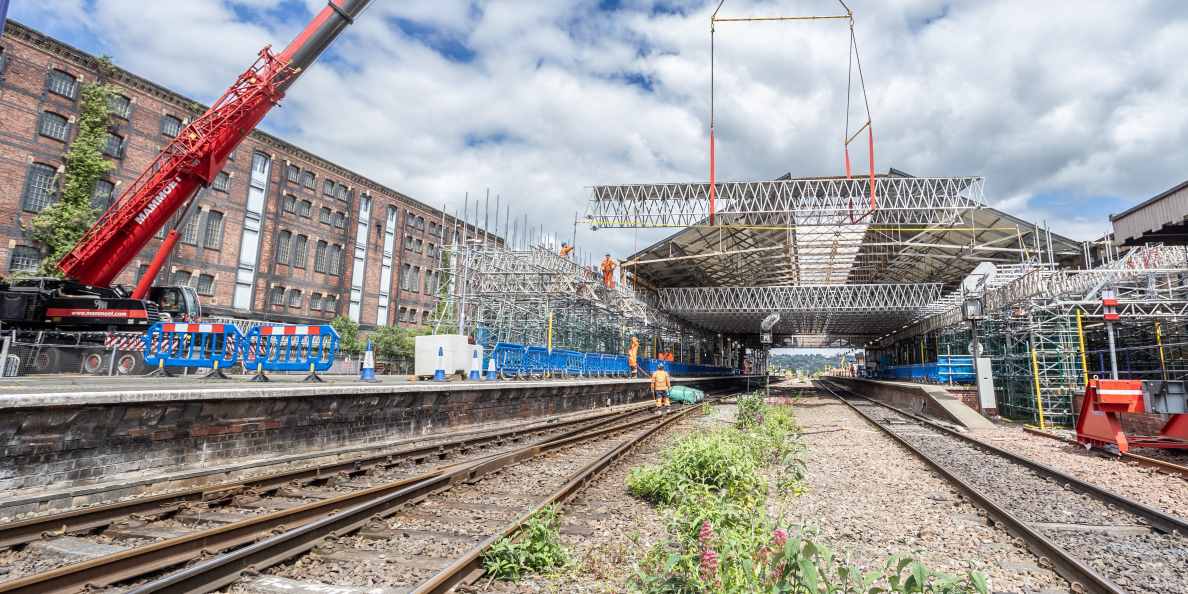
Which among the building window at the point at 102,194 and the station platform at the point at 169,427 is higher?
the building window at the point at 102,194

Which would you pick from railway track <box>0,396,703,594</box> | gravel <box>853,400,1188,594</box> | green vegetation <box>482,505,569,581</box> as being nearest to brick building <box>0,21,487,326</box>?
railway track <box>0,396,703,594</box>

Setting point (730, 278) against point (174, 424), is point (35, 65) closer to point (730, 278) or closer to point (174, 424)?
point (174, 424)

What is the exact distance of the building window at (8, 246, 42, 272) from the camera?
78.1 ft

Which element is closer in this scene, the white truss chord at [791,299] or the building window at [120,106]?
the building window at [120,106]

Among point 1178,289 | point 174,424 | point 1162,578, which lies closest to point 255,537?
point 174,424

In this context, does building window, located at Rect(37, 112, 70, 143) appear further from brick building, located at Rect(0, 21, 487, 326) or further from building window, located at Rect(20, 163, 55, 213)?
building window, located at Rect(20, 163, 55, 213)

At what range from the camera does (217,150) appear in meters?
13.6

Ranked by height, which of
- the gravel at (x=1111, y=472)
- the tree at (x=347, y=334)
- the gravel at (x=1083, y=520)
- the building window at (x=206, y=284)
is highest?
the building window at (x=206, y=284)

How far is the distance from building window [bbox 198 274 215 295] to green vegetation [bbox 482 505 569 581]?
108ft

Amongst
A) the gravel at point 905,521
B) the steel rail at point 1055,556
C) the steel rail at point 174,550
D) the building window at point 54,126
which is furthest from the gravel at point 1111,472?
the building window at point 54,126

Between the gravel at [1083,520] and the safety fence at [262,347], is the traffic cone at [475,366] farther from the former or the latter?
the gravel at [1083,520]

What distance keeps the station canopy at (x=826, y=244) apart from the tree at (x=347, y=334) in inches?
750

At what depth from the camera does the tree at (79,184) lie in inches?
959

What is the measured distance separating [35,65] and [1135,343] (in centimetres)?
4726
